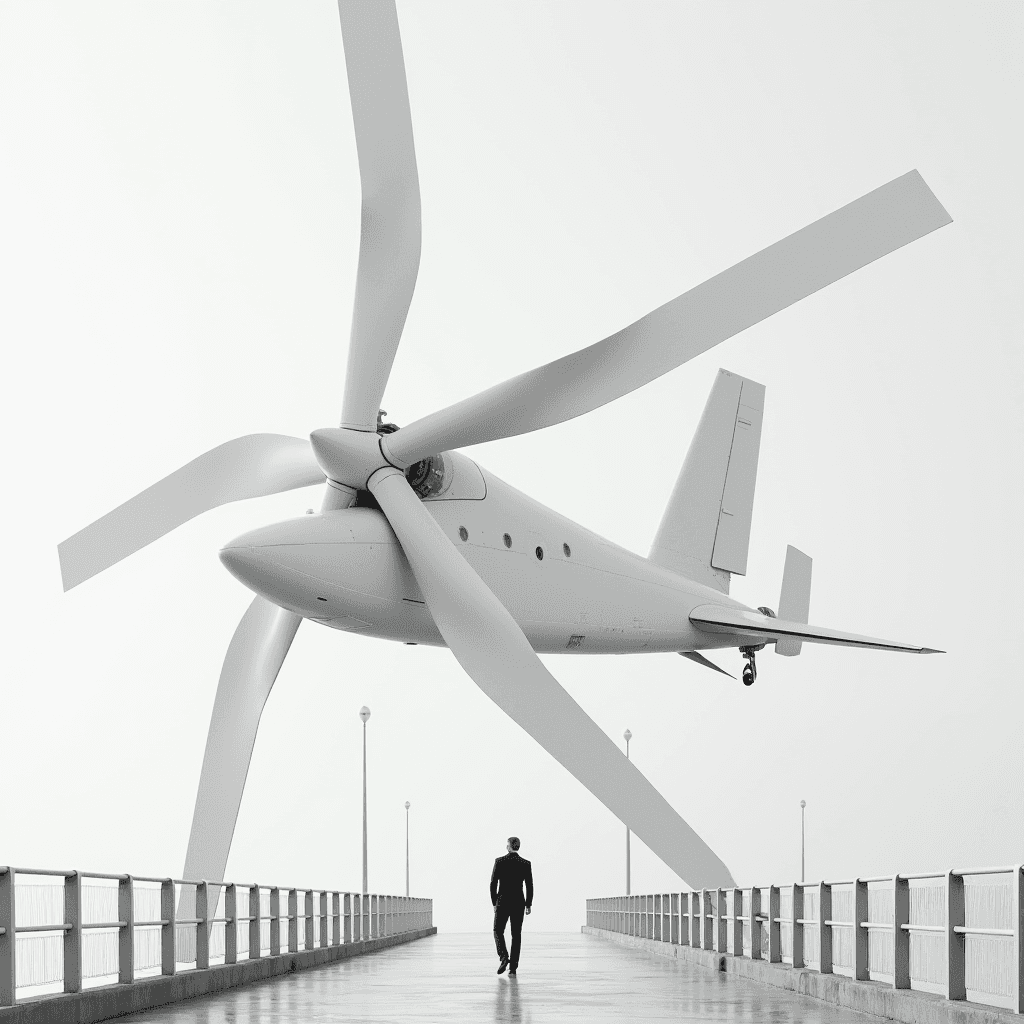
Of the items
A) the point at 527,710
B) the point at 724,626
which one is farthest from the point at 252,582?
the point at 724,626

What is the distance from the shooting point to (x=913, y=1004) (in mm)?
13555

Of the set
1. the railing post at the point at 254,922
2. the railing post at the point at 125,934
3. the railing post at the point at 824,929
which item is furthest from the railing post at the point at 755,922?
the railing post at the point at 125,934

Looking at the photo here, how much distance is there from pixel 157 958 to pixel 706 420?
23591 millimetres

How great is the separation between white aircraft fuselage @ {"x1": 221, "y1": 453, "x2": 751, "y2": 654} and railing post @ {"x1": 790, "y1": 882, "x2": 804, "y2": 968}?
786cm

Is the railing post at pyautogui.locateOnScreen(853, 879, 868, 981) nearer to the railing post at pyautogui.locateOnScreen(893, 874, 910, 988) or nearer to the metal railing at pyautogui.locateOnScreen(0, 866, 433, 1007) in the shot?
the railing post at pyautogui.locateOnScreen(893, 874, 910, 988)

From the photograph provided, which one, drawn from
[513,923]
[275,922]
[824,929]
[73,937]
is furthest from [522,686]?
[73,937]

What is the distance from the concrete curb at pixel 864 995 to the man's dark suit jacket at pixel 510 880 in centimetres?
312

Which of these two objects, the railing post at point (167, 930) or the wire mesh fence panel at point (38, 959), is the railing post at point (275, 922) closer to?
the railing post at point (167, 930)

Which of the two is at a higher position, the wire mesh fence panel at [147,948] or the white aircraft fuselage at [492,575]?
the white aircraft fuselage at [492,575]

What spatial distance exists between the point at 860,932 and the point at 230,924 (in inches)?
335

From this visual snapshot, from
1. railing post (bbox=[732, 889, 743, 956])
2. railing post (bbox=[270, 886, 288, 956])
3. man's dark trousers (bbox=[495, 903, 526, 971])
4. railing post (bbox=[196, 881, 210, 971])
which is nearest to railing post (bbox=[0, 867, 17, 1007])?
railing post (bbox=[196, 881, 210, 971])

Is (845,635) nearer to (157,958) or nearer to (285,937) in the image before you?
(285,937)

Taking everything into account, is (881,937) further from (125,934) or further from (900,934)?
(125,934)

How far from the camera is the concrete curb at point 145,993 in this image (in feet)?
42.6
